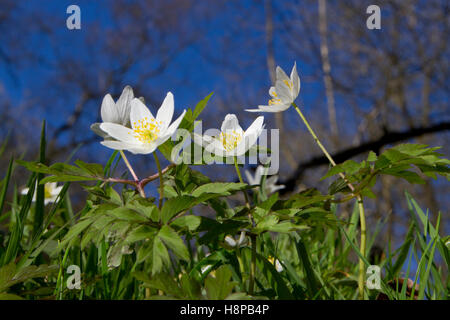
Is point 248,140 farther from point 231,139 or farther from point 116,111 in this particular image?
point 116,111

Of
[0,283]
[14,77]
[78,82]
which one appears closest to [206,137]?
[0,283]

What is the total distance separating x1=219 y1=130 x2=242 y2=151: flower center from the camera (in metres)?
0.63

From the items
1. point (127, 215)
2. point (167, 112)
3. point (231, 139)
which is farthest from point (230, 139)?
point (127, 215)

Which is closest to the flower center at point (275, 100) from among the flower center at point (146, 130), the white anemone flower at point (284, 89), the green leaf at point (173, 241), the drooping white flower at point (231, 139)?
the white anemone flower at point (284, 89)

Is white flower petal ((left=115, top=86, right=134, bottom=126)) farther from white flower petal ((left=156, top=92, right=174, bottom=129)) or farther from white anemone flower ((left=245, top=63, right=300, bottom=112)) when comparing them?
white anemone flower ((left=245, top=63, right=300, bottom=112))

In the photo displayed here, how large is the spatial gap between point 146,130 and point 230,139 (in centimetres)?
13

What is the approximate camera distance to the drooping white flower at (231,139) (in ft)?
1.92

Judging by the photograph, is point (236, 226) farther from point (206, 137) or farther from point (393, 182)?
point (393, 182)

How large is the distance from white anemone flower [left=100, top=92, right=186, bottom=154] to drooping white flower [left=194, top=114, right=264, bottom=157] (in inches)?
2.4

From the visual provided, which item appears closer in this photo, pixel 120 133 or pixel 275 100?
pixel 120 133

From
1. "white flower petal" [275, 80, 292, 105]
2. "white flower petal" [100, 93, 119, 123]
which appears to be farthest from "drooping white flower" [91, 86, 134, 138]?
"white flower petal" [275, 80, 292, 105]

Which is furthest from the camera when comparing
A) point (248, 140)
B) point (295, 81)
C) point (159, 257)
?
point (295, 81)

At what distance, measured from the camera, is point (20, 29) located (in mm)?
10227

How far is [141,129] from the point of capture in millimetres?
610
